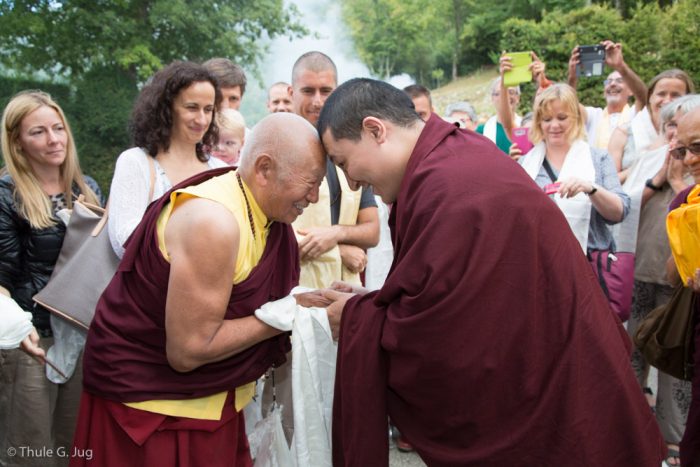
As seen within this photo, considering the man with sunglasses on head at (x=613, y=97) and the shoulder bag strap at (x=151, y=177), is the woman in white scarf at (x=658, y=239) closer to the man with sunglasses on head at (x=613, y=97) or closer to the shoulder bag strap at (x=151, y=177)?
the man with sunglasses on head at (x=613, y=97)

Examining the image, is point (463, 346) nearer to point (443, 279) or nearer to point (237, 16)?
point (443, 279)

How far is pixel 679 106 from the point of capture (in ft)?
11.5

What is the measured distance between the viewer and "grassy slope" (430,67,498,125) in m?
19.5

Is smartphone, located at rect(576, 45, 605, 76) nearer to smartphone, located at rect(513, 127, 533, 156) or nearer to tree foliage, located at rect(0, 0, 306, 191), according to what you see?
smartphone, located at rect(513, 127, 533, 156)

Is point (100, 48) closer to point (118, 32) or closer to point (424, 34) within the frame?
point (118, 32)

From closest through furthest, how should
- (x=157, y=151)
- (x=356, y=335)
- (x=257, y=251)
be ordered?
1. (x=356, y=335)
2. (x=257, y=251)
3. (x=157, y=151)

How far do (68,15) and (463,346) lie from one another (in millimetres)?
13839

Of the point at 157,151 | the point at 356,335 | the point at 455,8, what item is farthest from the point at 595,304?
the point at 455,8

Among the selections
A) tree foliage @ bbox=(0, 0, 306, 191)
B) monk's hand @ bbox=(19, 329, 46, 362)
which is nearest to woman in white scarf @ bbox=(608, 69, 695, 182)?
monk's hand @ bbox=(19, 329, 46, 362)

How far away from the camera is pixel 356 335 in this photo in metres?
1.86

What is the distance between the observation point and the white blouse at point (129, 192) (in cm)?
255

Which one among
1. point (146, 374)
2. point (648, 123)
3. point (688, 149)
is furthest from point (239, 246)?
point (648, 123)

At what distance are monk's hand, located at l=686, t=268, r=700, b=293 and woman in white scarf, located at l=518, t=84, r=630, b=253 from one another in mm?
922

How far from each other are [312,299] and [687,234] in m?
1.73
